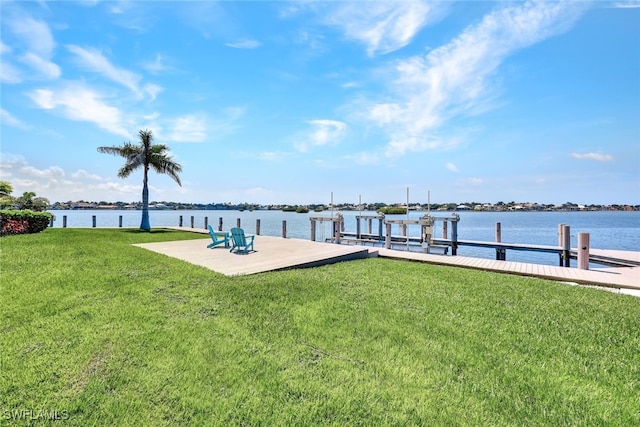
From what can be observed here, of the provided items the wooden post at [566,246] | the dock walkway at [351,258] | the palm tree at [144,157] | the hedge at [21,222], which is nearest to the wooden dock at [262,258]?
the dock walkway at [351,258]

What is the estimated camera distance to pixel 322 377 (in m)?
3.15

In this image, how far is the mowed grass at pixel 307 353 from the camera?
2.70m

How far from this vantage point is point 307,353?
3586 mm

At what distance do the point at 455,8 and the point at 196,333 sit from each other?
10711mm

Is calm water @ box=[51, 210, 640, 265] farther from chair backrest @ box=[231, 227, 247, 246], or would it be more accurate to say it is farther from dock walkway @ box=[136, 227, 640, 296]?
chair backrest @ box=[231, 227, 247, 246]

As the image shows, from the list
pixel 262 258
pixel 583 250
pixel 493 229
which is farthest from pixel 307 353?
pixel 493 229

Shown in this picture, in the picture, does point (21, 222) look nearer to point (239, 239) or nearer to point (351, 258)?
point (239, 239)

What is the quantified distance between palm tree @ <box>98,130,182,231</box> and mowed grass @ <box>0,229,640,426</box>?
59.0 ft

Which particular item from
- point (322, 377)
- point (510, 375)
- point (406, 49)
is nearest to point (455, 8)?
point (406, 49)

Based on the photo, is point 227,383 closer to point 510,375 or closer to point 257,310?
point 257,310

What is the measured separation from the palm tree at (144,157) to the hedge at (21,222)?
8.25 meters

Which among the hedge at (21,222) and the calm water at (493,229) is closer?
the hedge at (21,222)

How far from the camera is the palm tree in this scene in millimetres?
22078

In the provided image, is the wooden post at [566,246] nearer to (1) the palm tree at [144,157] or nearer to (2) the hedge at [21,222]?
(2) the hedge at [21,222]
